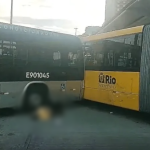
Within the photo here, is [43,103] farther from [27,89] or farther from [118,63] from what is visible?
[118,63]

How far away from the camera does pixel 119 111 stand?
10.1 m

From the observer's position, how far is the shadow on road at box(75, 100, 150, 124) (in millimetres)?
8880

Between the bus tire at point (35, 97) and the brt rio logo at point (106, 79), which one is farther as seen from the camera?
the brt rio logo at point (106, 79)

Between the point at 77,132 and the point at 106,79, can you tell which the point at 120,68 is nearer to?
the point at 106,79

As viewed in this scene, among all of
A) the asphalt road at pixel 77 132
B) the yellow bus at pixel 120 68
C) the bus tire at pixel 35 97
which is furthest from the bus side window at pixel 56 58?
the asphalt road at pixel 77 132

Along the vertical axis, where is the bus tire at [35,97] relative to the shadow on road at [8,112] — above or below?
above

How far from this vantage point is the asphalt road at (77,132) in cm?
560

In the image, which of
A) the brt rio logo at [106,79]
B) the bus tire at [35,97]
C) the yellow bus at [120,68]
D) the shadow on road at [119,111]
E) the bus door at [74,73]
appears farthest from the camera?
the bus door at [74,73]

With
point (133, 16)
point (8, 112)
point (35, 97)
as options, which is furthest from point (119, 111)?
point (133, 16)

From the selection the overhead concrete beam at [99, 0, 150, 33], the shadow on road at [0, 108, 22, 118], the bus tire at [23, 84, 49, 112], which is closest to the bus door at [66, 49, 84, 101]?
the bus tire at [23, 84, 49, 112]

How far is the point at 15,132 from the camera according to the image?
6.52 metres

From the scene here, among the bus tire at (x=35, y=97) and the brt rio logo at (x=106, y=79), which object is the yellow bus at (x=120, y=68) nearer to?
the brt rio logo at (x=106, y=79)

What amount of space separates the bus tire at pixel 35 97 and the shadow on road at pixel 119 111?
4.48ft

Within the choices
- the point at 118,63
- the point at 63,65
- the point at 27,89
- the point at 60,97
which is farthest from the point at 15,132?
the point at 118,63
